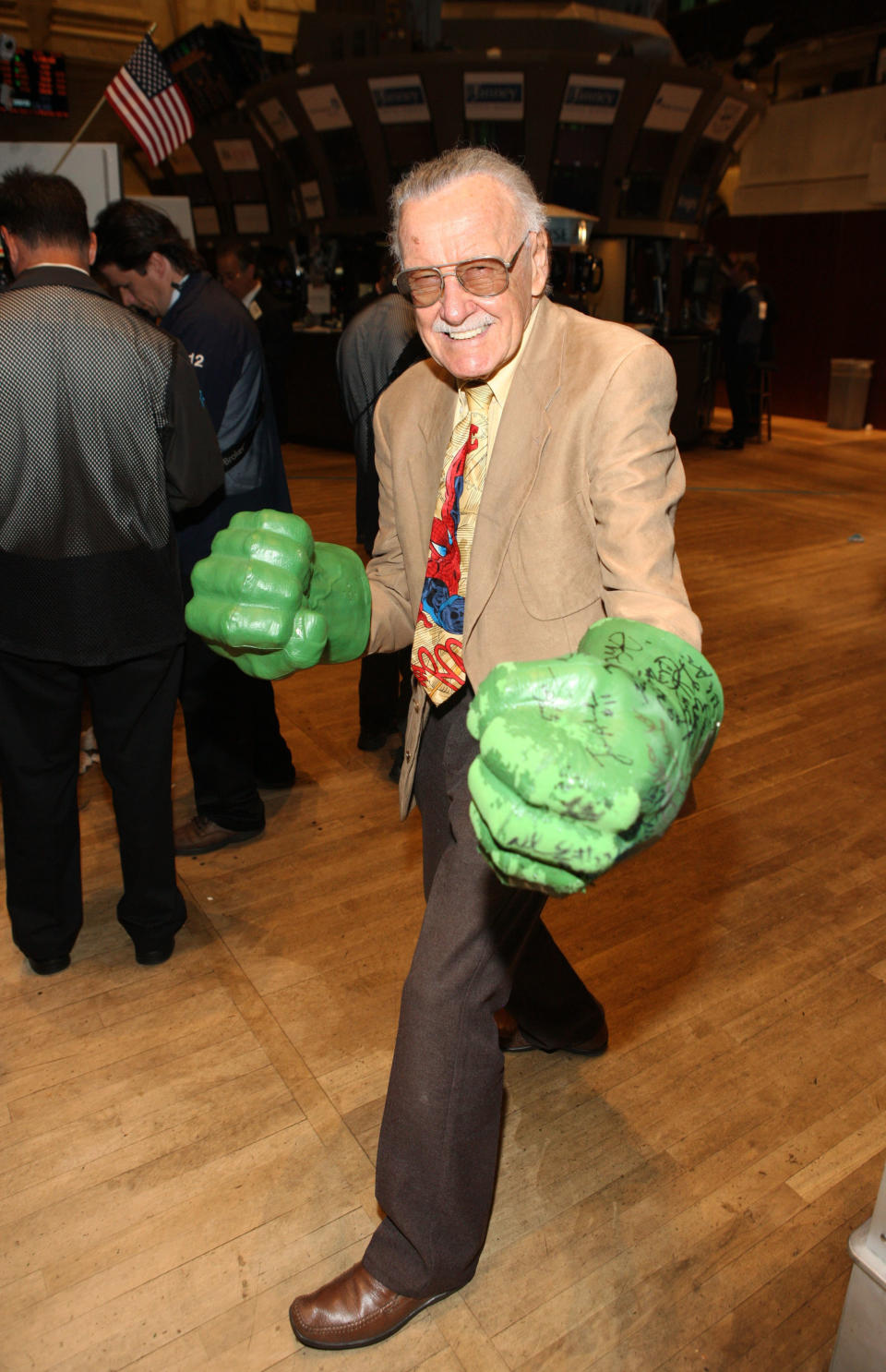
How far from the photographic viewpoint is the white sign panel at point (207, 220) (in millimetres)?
14018

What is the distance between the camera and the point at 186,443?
212cm

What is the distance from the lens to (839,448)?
10.6 metres

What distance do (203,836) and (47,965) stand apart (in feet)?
2.13

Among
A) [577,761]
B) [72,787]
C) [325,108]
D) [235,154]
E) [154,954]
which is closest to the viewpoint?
[577,761]

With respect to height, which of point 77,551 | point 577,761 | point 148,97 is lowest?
point 77,551

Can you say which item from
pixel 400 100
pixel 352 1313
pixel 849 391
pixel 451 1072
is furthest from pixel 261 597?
pixel 849 391

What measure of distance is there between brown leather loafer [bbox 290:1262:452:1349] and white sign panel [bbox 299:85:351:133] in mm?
11617

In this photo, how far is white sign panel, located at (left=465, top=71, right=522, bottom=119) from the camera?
9.70 meters

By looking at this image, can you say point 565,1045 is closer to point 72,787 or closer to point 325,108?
point 72,787

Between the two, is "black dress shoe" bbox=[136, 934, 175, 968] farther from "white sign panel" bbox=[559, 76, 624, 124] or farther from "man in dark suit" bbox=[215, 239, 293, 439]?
"white sign panel" bbox=[559, 76, 624, 124]

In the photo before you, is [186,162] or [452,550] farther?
[186,162]

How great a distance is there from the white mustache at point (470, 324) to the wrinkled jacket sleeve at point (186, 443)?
3.22 ft

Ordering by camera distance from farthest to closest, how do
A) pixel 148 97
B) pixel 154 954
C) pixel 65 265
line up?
pixel 148 97, pixel 154 954, pixel 65 265

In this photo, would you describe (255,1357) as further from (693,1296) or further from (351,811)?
(351,811)
